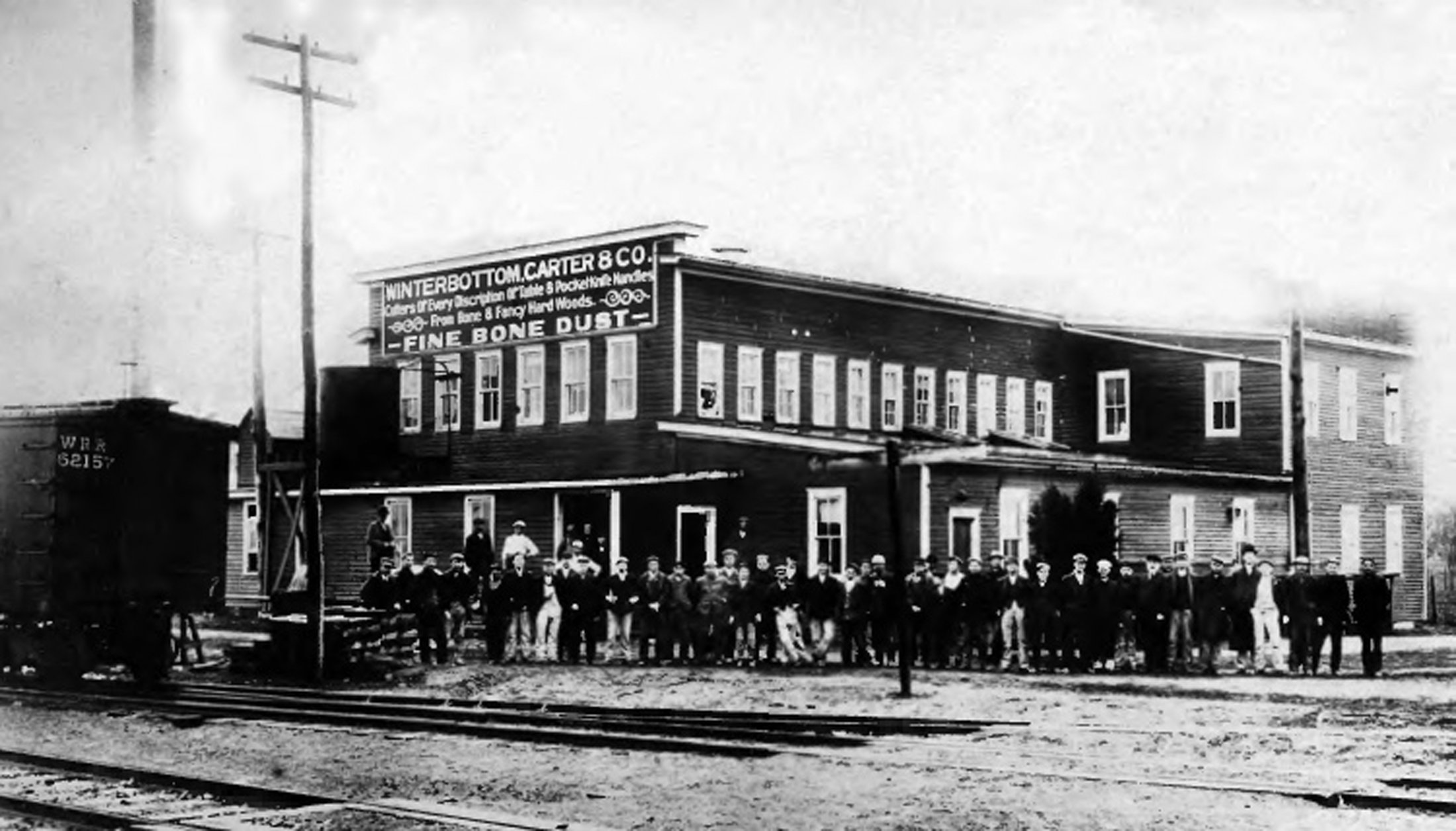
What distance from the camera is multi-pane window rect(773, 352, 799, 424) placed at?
20438 mm

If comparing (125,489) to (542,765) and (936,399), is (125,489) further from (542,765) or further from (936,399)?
(936,399)

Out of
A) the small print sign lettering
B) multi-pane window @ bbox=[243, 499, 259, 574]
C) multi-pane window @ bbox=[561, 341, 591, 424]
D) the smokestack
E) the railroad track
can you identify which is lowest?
the railroad track

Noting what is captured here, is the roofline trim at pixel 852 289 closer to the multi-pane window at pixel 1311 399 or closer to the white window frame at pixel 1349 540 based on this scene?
the multi-pane window at pixel 1311 399

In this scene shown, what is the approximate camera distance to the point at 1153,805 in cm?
882

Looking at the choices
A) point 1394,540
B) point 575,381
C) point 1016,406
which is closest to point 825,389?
point 1016,406

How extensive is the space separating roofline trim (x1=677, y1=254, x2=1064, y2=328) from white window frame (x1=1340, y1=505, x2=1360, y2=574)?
3105 mm

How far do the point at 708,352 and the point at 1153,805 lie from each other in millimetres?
13251

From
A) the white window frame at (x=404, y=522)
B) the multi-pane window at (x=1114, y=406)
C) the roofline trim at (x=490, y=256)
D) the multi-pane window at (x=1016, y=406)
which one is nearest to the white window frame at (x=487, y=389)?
the white window frame at (x=404, y=522)

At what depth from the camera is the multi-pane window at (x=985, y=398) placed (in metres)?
16.6

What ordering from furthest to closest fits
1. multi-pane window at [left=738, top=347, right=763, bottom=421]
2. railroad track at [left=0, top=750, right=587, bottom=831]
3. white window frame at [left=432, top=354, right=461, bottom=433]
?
multi-pane window at [left=738, top=347, right=763, bottom=421] → white window frame at [left=432, top=354, right=461, bottom=433] → railroad track at [left=0, top=750, right=587, bottom=831]

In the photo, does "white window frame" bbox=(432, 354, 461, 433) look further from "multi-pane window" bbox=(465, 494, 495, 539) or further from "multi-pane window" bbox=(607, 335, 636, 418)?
"multi-pane window" bbox=(607, 335, 636, 418)

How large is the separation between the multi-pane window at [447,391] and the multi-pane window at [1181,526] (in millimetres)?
7274

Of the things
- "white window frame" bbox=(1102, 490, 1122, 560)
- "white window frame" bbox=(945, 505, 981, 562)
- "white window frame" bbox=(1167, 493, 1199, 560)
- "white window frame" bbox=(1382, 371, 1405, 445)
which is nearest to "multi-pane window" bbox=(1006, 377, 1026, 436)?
"white window frame" bbox=(1102, 490, 1122, 560)

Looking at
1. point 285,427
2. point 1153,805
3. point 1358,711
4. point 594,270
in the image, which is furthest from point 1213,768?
point 285,427
